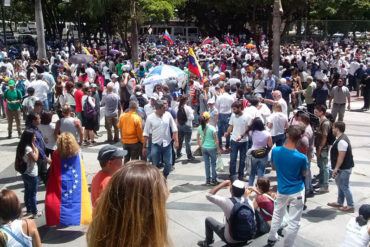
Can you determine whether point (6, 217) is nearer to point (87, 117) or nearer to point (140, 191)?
point (140, 191)

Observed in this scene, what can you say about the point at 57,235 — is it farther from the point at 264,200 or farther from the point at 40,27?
the point at 40,27

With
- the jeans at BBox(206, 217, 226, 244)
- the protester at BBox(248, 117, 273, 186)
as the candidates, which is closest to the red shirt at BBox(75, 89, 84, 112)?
the protester at BBox(248, 117, 273, 186)

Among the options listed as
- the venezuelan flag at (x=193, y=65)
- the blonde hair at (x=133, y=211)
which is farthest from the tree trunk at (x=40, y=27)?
the blonde hair at (x=133, y=211)

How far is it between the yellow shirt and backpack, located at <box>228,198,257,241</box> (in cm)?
313

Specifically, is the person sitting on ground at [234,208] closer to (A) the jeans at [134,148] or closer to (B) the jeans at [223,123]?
(A) the jeans at [134,148]

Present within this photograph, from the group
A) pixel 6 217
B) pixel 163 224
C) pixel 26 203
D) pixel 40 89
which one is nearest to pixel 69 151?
pixel 26 203

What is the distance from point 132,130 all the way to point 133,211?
5972 mm

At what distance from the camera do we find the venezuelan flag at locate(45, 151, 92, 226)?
19.1ft

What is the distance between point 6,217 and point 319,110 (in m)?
5.56

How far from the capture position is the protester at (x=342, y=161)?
20.6 ft

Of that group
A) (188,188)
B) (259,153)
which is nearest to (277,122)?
(259,153)

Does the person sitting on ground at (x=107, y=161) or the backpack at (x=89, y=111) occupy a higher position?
the person sitting on ground at (x=107, y=161)

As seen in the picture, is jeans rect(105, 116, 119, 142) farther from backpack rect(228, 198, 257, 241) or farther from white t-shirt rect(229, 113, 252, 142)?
backpack rect(228, 198, 257, 241)

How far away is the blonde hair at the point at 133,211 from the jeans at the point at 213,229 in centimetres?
354
